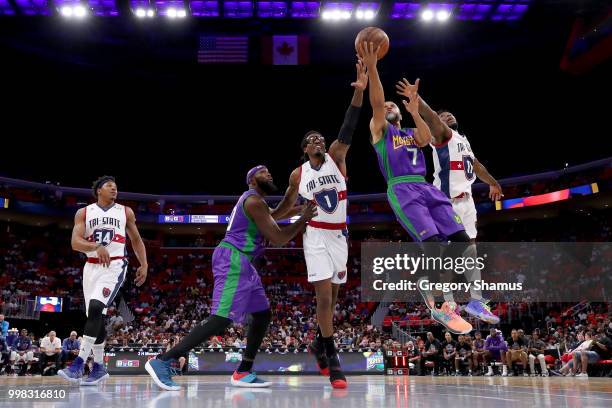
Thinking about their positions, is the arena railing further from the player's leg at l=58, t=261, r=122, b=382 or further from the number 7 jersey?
the player's leg at l=58, t=261, r=122, b=382

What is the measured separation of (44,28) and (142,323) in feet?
43.2

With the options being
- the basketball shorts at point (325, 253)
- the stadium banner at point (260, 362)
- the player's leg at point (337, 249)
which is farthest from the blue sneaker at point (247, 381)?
the stadium banner at point (260, 362)

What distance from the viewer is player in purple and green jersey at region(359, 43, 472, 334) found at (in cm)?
502

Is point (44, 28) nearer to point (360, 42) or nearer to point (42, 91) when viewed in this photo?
point (42, 91)

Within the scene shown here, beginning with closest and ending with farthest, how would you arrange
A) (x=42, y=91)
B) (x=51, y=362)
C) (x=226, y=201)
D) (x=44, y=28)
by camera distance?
(x=51, y=362) → (x=44, y=28) → (x=42, y=91) → (x=226, y=201)

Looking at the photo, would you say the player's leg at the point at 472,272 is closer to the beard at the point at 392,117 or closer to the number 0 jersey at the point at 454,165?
the number 0 jersey at the point at 454,165

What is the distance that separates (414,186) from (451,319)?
122cm

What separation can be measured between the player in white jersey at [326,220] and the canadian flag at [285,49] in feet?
63.3

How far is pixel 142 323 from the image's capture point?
25812 mm

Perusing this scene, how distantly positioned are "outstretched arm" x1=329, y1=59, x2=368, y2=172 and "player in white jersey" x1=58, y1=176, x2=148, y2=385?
267 cm

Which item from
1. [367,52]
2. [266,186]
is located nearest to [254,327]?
[266,186]

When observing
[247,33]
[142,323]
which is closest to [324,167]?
[247,33]

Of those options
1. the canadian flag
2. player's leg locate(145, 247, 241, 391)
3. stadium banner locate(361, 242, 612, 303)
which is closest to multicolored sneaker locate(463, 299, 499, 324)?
player's leg locate(145, 247, 241, 391)

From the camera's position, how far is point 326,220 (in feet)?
18.7
